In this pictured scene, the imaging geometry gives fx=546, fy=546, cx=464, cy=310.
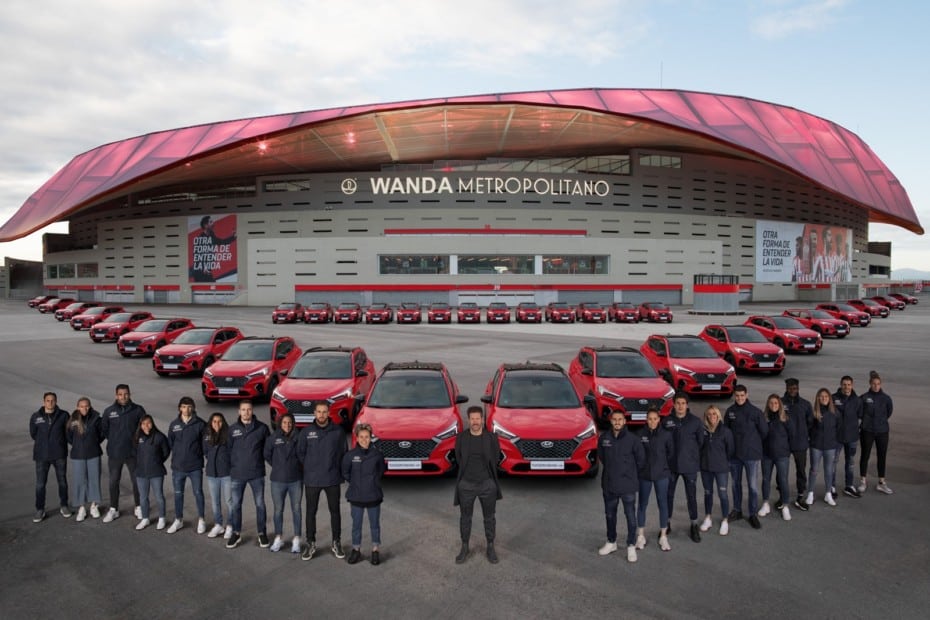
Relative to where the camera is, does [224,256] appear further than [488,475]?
Yes

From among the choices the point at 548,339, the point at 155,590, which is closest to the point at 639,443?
the point at 155,590

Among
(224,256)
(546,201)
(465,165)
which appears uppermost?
(465,165)

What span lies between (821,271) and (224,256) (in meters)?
69.9

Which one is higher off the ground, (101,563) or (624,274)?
(624,274)

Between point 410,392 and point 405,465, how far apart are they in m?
1.55

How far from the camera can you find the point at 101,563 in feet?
16.9

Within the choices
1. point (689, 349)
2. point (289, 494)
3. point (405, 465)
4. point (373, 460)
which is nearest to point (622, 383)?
point (689, 349)

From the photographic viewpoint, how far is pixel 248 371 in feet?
38.7

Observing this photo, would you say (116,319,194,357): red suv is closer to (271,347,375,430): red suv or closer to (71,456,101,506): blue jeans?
(271,347,375,430): red suv

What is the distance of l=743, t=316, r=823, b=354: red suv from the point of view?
18.8 metres

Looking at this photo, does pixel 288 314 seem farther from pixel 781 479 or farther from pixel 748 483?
pixel 781 479

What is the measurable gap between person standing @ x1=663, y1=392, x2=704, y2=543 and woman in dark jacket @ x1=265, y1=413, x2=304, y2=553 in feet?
12.5

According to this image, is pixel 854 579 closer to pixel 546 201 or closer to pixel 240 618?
pixel 240 618

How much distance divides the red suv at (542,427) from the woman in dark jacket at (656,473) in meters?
1.54
